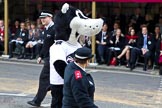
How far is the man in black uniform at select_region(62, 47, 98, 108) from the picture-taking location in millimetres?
4938

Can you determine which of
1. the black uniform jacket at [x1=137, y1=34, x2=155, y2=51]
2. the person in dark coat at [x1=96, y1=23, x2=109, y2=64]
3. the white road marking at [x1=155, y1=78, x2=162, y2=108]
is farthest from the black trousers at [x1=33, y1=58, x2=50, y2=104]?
the person in dark coat at [x1=96, y1=23, x2=109, y2=64]

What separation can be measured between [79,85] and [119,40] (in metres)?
11.1

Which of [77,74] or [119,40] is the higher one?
[77,74]

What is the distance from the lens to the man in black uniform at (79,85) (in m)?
4.94

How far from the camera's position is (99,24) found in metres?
6.60

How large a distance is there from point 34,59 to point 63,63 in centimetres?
1072

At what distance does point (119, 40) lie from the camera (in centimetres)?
1600

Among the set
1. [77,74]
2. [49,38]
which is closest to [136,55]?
[49,38]

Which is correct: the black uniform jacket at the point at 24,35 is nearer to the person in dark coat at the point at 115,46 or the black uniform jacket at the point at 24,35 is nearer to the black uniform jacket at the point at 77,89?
the person in dark coat at the point at 115,46

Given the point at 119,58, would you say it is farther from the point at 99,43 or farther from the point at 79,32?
Answer: the point at 79,32

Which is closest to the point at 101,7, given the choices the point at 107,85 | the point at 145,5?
the point at 145,5

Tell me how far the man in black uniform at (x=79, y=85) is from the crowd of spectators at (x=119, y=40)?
1007cm

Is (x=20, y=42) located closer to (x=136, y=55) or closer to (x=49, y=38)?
(x=136, y=55)

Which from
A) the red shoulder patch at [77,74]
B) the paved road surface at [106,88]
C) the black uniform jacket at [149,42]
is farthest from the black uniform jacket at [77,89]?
the black uniform jacket at [149,42]
